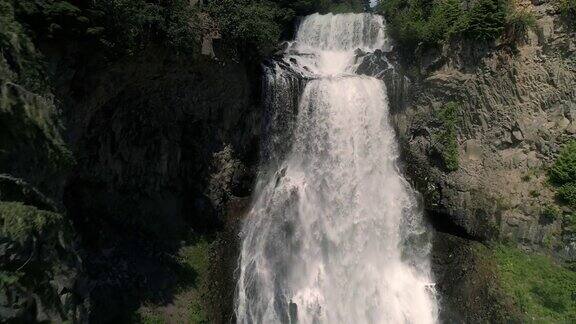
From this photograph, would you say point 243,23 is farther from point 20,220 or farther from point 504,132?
point 20,220

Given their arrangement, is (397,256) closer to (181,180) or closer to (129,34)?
(181,180)

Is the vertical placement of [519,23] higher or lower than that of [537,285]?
higher

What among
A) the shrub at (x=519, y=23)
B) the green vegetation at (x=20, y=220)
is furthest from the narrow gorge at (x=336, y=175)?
the green vegetation at (x=20, y=220)

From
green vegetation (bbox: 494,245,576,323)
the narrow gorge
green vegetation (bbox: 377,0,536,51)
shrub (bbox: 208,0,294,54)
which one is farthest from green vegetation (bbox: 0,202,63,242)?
green vegetation (bbox: 377,0,536,51)

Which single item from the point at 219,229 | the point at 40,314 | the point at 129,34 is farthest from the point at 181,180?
the point at 40,314

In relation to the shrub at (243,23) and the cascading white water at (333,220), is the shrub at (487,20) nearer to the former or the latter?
the cascading white water at (333,220)

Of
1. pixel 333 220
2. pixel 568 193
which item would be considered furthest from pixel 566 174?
pixel 333 220

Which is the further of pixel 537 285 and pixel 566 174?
pixel 566 174
